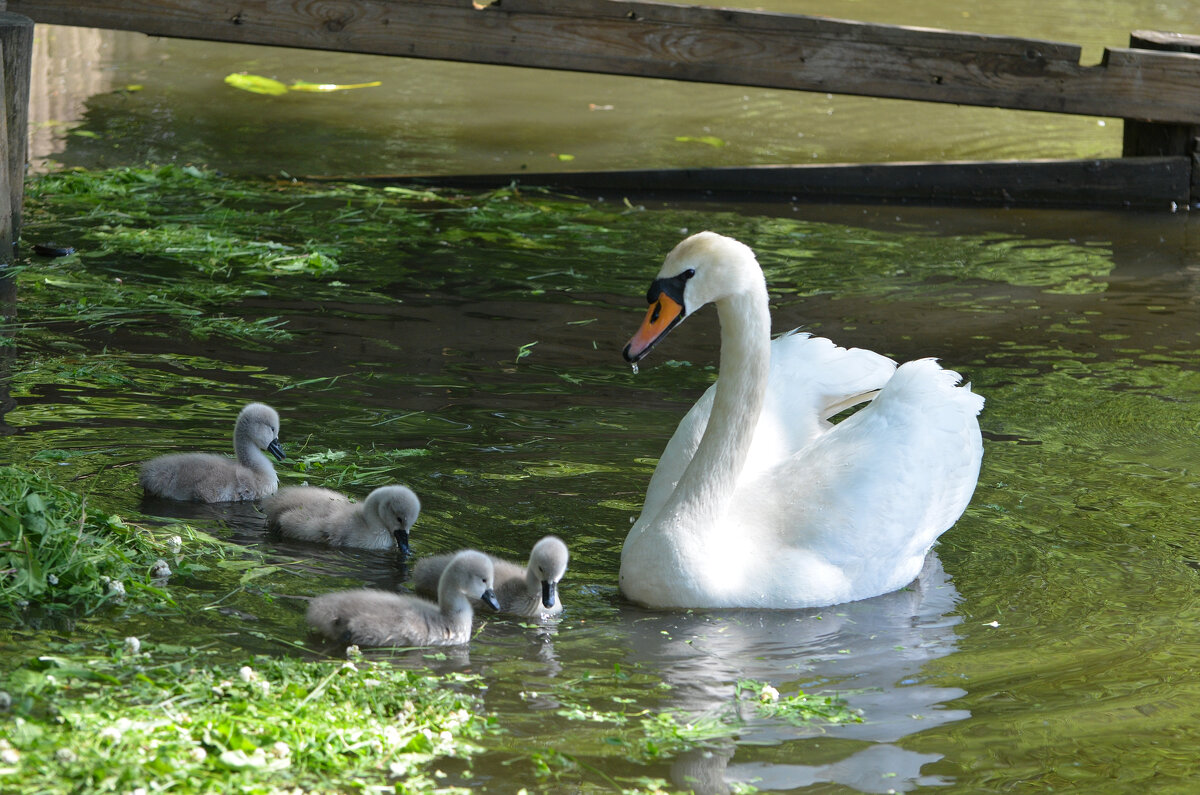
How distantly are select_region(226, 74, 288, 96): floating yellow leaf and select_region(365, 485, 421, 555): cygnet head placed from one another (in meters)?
9.94

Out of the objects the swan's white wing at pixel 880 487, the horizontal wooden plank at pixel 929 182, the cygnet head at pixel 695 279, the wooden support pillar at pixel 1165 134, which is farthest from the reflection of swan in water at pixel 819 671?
the wooden support pillar at pixel 1165 134

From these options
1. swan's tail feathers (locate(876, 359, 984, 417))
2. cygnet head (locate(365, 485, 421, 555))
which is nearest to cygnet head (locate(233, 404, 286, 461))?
cygnet head (locate(365, 485, 421, 555))

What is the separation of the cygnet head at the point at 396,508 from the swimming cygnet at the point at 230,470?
659 millimetres

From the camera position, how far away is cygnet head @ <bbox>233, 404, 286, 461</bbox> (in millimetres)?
5477

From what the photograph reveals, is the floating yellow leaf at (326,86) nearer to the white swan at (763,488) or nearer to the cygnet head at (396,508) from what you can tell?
the white swan at (763,488)

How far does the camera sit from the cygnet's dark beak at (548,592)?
4.55 m

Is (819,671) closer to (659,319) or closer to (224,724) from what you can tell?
(659,319)

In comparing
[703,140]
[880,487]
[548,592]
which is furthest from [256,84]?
[548,592]

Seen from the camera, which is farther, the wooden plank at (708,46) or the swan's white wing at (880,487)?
the wooden plank at (708,46)

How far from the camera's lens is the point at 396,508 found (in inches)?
196

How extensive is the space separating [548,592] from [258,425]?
153cm

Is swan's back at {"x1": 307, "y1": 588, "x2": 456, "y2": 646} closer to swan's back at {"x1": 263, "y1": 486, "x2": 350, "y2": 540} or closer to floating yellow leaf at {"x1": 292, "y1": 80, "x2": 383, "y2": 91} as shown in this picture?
swan's back at {"x1": 263, "y1": 486, "x2": 350, "y2": 540}

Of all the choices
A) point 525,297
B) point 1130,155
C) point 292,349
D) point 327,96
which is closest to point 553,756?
point 292,349

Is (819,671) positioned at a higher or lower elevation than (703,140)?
lower
